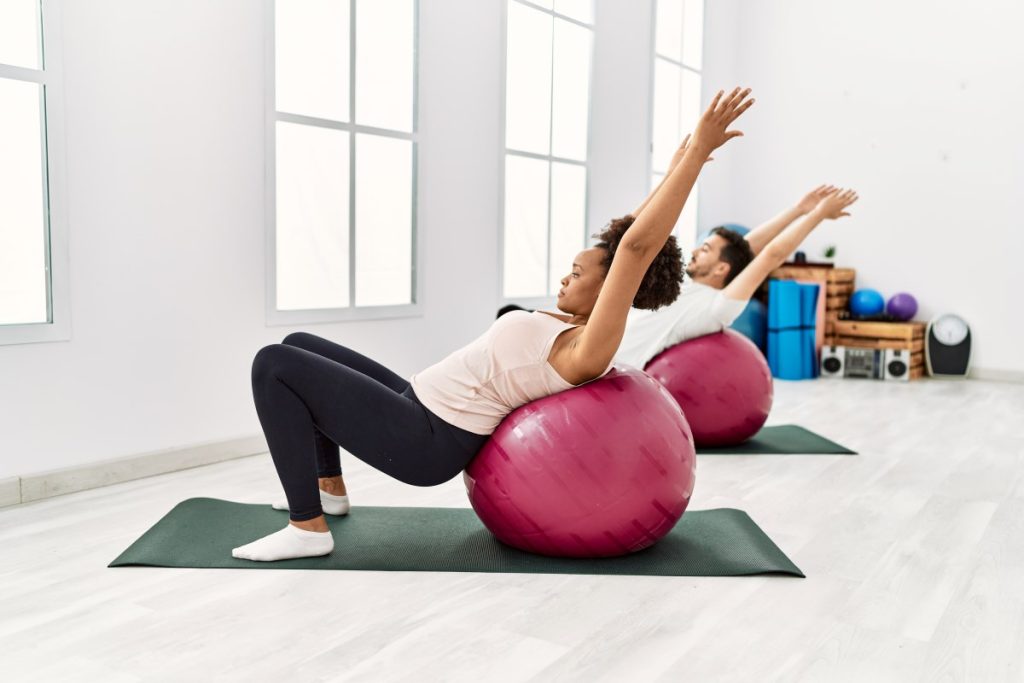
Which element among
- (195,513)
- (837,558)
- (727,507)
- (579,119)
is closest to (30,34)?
(195,513)

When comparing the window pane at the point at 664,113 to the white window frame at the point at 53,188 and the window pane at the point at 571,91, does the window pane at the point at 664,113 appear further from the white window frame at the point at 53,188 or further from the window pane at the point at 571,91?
the white window frame at the point at 53,188

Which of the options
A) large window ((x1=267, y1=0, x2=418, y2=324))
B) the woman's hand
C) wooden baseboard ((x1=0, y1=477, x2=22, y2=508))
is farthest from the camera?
large window ((x1=267, y1=0, x2=418, y2=324))

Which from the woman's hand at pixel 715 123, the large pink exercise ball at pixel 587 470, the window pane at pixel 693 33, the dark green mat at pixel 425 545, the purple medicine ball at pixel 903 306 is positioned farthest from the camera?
the window pane at pixel 693 33

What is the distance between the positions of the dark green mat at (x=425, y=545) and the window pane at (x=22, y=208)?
2.77 ft

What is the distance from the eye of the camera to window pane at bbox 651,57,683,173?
6.56 m

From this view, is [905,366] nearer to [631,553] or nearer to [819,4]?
[819,4]

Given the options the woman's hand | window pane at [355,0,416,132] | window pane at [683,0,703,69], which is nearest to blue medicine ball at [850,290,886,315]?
window pane at [683,0,703,69]

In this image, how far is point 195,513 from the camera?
2.84 m

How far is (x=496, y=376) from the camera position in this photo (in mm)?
2350

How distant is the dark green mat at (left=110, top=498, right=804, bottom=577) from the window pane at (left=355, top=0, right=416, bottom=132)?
6.74ft

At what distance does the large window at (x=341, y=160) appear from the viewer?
387 cm

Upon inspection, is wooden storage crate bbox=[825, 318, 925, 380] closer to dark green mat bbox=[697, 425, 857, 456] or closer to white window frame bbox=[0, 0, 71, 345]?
dark green mat bbox=[697, 425, 857, 456]

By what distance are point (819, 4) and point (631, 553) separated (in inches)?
233

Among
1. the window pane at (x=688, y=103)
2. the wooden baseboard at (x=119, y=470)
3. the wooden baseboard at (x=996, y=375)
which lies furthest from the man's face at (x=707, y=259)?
the wooden baseboard at (x=996, y=375)
